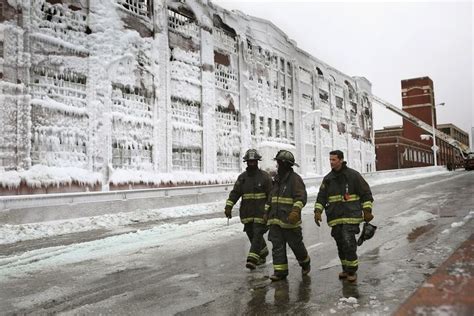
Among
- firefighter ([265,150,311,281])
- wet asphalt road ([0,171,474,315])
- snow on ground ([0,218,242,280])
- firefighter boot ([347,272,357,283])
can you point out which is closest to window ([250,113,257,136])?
snow on ground ([0,218,242,280])

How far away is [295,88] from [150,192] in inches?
701

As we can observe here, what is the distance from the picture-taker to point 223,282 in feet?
19.1

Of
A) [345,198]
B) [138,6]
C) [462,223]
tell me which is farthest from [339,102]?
[345,198]

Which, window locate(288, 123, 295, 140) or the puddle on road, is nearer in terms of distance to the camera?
the puddle on road

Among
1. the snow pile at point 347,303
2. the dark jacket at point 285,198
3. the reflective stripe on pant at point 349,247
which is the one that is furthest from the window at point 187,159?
the snow pile at point 347,303

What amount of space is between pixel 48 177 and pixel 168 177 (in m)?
5.71

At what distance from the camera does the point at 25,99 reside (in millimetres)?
13438

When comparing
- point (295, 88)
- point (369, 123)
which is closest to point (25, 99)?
point (295, 88)

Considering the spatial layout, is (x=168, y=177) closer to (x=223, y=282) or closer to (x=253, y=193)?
(x=253, y=193)

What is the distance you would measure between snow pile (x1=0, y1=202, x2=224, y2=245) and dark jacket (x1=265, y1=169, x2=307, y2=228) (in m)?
7.62

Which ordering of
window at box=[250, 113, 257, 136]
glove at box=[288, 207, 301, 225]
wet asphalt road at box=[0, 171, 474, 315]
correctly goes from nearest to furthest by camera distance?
wet asphalt road at box=[0, 171, 474, 315]
glove at box=[288, 207, 301, 225]
window at box=[250, 113, 257, 136]

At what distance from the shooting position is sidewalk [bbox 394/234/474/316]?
4145 mm

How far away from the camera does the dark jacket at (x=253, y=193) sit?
6832 mm

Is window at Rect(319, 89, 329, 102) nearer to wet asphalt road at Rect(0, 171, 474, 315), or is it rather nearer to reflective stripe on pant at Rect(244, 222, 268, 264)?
wet asphalt road at Rect(0, 171, 474, 315)
